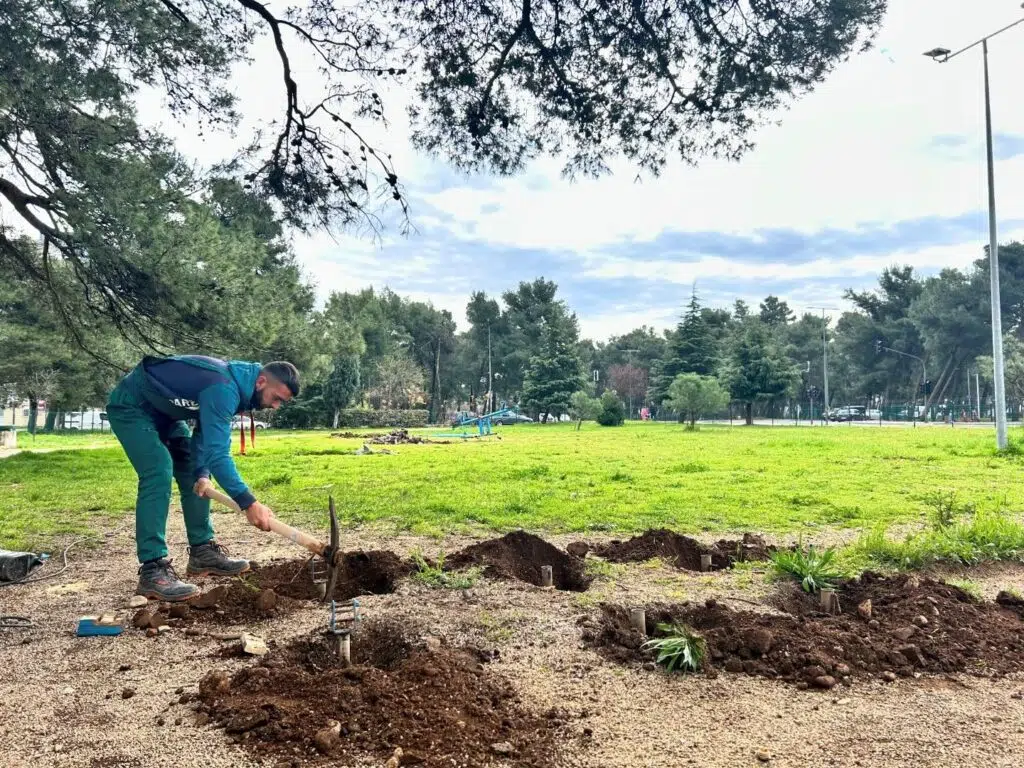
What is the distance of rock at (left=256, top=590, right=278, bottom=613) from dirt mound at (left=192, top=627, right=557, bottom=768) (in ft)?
2.71

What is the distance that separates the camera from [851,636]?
3293 millimetres

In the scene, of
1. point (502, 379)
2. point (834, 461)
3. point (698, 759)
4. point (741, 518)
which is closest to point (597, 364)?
point (502, 379)

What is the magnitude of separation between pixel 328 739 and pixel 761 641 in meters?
1.96

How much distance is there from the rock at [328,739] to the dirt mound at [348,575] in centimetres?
190

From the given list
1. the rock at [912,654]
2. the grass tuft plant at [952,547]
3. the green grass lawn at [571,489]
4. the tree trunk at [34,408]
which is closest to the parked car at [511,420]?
the tree trunk at [34,408]

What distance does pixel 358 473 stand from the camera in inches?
491

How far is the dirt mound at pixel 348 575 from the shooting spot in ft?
14.3

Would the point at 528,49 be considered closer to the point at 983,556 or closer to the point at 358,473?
the point at 983,556

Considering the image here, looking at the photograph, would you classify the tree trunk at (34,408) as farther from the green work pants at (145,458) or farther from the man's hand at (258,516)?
the man's hand at (258,516)

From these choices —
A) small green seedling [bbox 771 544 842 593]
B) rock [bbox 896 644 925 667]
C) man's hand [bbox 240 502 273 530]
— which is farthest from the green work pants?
rock [bbox 896 644 925 667]

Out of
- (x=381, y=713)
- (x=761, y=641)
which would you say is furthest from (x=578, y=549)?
(x=381, y=713)

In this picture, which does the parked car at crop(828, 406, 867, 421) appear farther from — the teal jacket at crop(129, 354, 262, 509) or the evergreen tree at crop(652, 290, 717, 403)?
the teal jacket at crop(129, 354, 262, 509)

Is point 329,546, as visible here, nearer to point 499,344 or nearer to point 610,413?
point 610,413

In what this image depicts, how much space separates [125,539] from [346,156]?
403cm
